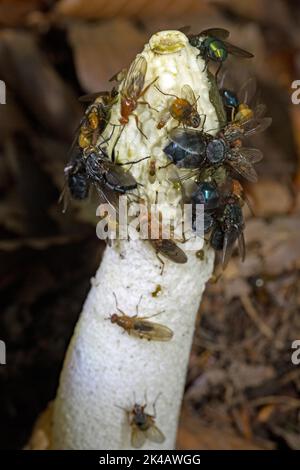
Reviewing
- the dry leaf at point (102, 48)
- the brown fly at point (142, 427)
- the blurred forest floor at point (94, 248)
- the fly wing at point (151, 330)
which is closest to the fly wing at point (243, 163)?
the fly wing at point (151, 330)

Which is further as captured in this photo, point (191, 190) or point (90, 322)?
point (90, 322)

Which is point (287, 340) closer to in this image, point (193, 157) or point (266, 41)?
point (193, 157)

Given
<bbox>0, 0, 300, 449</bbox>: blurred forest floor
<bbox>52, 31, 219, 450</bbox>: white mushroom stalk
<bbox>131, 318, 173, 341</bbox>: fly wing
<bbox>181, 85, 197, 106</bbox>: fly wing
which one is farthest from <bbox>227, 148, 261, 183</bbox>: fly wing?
<bbox>0, 0, 300, 449</bbox>: blurred forest floor

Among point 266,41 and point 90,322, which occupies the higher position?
point 266,41

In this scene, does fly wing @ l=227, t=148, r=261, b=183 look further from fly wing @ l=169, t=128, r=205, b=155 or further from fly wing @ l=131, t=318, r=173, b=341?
fly wing @ l=131, t=318, r=173, b=341

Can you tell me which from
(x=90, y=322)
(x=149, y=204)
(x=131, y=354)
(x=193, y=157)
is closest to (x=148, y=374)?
(x=131, y=354)
